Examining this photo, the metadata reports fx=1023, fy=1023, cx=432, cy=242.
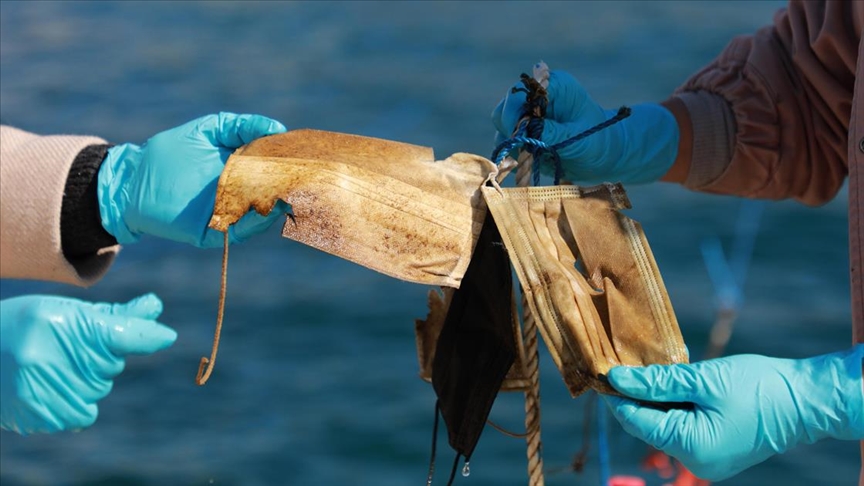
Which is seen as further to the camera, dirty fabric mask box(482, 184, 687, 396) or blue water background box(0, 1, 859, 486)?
blue water background box(0, 1, 859, 486)

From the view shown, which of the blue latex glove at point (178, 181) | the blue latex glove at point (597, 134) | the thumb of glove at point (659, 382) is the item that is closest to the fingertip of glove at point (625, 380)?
the thumb of glove at point (659, 382)

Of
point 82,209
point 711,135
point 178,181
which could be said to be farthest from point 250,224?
point 711,135

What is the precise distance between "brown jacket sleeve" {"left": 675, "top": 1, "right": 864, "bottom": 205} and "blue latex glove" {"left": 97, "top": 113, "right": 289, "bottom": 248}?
1.07 m

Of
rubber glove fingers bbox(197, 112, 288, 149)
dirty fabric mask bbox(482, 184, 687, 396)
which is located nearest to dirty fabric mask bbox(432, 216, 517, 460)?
dirty fabric mask bbox(482, 184, 687, 396)

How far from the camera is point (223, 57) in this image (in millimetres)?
5934

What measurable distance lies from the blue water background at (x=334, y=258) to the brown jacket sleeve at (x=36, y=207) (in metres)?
1.59

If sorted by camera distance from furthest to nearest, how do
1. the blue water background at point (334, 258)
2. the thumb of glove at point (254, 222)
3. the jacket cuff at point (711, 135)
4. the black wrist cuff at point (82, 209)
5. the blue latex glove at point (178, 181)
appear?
1. the blue water background at point (334, 258)
2. the jacket cuff at point (711, 135)
3. the black wrist cuff at point (82, 209)
4. the blue latex glove at point (178, 181)
5. the thumb of glove at point (254, 222)

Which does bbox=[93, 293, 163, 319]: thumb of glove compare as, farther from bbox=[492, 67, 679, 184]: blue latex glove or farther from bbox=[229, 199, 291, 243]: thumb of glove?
bbox=[492, 67, 679, 184]: blue latex glove

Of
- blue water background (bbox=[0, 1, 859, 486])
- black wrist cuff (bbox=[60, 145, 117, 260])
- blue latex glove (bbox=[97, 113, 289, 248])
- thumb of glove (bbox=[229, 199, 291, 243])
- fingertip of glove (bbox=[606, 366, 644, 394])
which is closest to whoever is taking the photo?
fingertip of glove (bbox=[606, 366, 644, 394])

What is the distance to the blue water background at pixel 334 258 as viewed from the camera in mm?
3787

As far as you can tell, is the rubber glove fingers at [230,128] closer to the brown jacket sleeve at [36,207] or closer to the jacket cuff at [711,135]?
the brown jacket sleeve at [36,207]

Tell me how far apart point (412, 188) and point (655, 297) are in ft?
1.57

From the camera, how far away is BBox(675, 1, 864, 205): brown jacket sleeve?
7.65ft

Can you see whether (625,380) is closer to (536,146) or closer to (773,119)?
(536,146)
